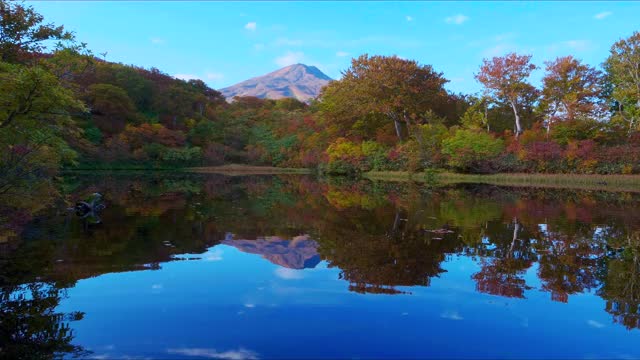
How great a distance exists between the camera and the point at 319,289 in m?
7.14

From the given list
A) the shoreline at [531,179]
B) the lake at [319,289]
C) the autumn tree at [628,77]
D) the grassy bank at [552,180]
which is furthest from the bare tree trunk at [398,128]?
the lake at [319,289]

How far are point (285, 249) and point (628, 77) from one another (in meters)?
42.2

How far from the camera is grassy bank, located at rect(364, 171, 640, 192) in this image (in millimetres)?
31594

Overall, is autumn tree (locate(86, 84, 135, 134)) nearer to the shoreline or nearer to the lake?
the shoreline

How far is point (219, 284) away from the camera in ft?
24.3

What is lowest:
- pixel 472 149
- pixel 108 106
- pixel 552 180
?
pixel 552 180

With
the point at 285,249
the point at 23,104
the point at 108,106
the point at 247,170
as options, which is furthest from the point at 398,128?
the point at 23,104

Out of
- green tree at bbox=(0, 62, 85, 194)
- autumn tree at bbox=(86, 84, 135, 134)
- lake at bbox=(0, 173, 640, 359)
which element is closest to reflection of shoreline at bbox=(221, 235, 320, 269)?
lake at bbox=(0, 173, 640, 359)

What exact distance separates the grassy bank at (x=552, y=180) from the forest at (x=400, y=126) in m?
1.42

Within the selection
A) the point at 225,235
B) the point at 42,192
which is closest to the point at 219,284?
the point at 225,235

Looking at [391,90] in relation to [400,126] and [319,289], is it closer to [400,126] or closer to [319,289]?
[400,126]

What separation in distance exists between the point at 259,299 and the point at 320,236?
5152mm

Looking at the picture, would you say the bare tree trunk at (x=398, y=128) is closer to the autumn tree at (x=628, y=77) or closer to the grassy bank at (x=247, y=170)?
the grassy bank at (x=247, y=170)

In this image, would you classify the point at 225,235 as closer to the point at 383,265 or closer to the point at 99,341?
the point at 383,265
